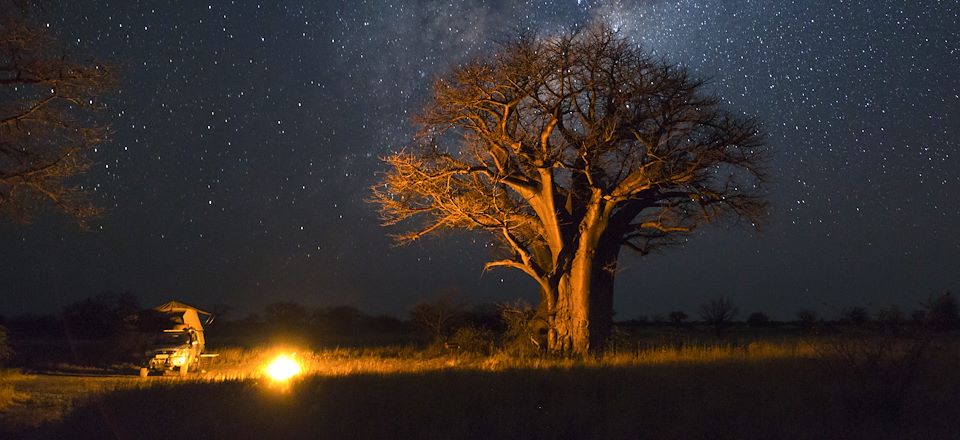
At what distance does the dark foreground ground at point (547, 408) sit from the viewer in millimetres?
9570

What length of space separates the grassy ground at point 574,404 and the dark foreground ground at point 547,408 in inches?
0.8

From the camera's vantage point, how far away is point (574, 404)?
10609 millimetres

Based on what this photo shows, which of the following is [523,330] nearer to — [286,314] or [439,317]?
[439,317]

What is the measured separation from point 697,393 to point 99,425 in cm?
780

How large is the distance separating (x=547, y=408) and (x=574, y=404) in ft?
1.25

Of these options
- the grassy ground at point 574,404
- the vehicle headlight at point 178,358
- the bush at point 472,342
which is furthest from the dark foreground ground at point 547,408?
the vehicle headlight at point 178,358

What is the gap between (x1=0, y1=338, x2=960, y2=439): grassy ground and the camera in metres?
9.61

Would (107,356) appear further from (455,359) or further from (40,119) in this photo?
(455,359)

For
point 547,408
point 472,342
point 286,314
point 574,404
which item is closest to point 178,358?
point 472,342

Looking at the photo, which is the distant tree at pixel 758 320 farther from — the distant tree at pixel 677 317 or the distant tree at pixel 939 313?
the distant tree at pixel 939 313

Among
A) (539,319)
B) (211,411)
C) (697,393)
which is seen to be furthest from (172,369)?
(697,393)

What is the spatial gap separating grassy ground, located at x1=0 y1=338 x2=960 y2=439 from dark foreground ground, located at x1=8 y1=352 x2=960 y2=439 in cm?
2

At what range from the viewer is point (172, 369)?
77.6ft

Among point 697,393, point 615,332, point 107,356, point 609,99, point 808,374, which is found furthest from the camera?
point 107,356
